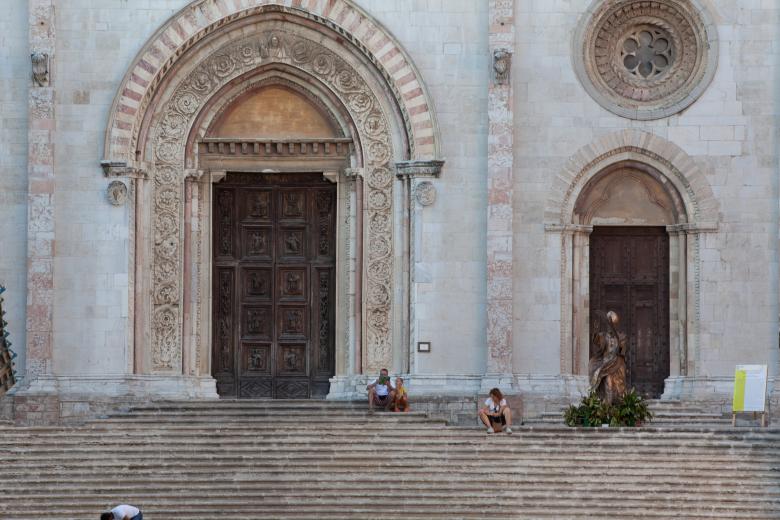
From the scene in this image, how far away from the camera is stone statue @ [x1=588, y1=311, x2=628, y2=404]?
33781 millimetres

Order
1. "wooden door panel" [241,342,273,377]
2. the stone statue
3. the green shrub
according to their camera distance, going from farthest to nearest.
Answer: "wooden door panel" [241,342,273,377], the stone statue, the green shrub

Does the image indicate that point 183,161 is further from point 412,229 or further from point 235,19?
point 412,229

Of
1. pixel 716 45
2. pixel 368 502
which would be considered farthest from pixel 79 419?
pixel 716 45

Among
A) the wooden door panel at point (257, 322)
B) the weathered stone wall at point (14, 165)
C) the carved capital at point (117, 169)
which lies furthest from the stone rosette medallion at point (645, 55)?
the weathered stone wall at point (14, 165)

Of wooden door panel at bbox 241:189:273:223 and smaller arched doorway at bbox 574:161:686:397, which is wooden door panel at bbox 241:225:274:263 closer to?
wooden door panel at bbox 241:189:273:223

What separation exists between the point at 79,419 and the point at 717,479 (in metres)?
11.5

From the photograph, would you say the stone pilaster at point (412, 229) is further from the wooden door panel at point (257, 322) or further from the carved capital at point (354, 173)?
the wooden door panel at point (257, 322)

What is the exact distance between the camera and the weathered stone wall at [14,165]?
35812 mm

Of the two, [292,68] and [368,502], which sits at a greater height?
[292,68]

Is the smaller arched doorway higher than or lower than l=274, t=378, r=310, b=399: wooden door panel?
higher

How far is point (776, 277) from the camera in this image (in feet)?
118

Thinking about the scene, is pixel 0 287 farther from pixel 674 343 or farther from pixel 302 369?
pixel 674 343

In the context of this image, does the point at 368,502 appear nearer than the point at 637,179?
Yes

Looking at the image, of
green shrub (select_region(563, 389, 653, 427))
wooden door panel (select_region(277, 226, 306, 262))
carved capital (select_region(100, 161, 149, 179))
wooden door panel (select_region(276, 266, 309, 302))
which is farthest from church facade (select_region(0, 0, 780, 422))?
green shrub (select_region(563, 389, 653, 427))
